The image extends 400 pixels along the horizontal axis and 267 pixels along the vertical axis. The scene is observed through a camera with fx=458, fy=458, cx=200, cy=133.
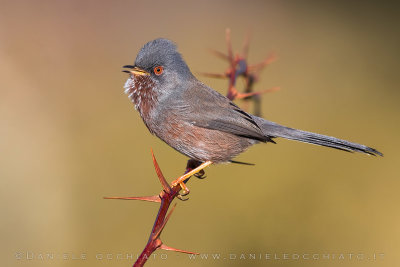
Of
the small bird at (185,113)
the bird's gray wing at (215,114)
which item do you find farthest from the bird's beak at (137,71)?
the bird's gray wing at (215,114)

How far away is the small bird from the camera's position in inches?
139

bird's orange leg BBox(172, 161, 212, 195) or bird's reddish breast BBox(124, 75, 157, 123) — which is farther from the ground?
bird's reddish breast BBox(124, 75, 157, 123)

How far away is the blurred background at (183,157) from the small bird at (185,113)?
A: 0.45m

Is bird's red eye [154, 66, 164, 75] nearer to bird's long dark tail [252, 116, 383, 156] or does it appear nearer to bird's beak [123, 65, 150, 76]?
bird's beak [123, 65, 150, 76]

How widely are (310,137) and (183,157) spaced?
136 cm

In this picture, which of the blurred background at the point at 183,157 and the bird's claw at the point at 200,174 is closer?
the blurred background at the point at 183,157

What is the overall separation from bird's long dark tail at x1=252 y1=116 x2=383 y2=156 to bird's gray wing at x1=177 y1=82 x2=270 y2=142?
0.47 feet

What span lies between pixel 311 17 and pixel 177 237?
425cm

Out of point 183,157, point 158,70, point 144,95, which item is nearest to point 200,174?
point 183,157

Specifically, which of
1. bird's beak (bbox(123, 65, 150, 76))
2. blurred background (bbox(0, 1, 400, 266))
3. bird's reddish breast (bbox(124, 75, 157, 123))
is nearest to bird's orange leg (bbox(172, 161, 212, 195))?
blurred background (bbox(0, 1, 400, 266))

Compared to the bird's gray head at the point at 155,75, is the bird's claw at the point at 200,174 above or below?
below

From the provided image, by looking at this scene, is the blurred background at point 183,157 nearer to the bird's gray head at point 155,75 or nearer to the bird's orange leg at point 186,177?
the bird's orange leg at point 186,177

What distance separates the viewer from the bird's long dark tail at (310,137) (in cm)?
315

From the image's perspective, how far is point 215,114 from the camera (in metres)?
3.63
